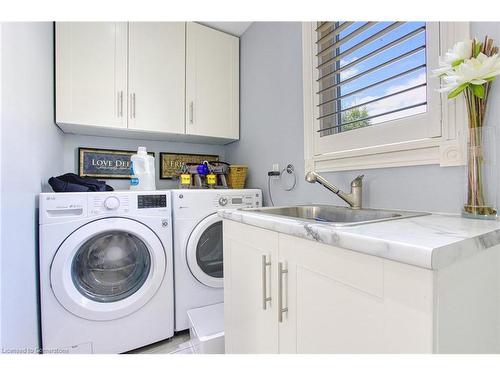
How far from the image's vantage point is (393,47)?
1116 mm

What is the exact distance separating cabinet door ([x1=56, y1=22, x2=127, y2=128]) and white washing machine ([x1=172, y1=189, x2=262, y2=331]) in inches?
32.3

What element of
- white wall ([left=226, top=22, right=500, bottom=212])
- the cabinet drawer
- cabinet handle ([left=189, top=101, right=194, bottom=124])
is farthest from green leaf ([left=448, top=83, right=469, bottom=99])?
cabinet handle ([left=189, top=101, right=194, bottom=124])

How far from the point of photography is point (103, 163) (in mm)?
2094

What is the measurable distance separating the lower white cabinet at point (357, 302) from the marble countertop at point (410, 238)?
0.03m

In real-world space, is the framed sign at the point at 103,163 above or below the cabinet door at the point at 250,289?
above

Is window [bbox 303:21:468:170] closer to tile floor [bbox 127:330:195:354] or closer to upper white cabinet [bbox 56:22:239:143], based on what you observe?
upper white cabinet [bbox 56:22:239:143]

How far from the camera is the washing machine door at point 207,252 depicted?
65.4 inches

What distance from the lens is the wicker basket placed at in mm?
2105

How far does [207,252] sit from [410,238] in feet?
4.85

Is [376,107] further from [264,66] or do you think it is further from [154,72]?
[154,72]

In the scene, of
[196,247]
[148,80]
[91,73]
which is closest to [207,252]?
[196,247]

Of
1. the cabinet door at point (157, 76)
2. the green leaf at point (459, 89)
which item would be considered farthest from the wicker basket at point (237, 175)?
the green leaf at point (459, 89)

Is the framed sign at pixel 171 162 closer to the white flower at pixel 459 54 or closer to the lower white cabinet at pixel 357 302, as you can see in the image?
the lower white cabinet at pixel 357 302
